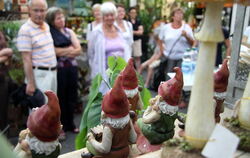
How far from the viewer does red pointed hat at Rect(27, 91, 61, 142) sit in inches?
31.0

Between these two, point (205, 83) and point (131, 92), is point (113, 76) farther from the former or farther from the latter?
point (205, 83)

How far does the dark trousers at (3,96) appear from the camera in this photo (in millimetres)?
2104

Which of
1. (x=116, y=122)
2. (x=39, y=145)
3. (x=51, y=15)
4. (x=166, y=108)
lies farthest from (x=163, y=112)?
(x=51, y=15)

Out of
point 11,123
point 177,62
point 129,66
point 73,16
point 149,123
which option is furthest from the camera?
point 73,16

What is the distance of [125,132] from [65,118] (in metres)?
1.74

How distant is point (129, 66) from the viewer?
1090 millimetres

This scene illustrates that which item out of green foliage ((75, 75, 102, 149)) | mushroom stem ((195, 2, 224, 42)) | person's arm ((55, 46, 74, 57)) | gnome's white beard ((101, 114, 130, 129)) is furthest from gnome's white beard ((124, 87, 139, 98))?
person's arm ((55, 46, 74, 57))

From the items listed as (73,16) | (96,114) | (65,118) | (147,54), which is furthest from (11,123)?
(147,54)

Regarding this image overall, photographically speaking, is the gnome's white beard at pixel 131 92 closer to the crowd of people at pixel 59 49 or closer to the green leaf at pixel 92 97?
the green leaf at pixel 92 97

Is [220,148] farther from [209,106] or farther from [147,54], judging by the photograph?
[147,54]

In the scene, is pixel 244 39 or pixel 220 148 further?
pixel 244 39

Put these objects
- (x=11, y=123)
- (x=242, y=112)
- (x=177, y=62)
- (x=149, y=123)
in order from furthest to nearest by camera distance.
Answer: (x=177, y=62) → (x=11, y=123) → (x=149, y=123) → (x=242, y=112)

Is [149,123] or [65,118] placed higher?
[149,123]

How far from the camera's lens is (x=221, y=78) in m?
1.05
